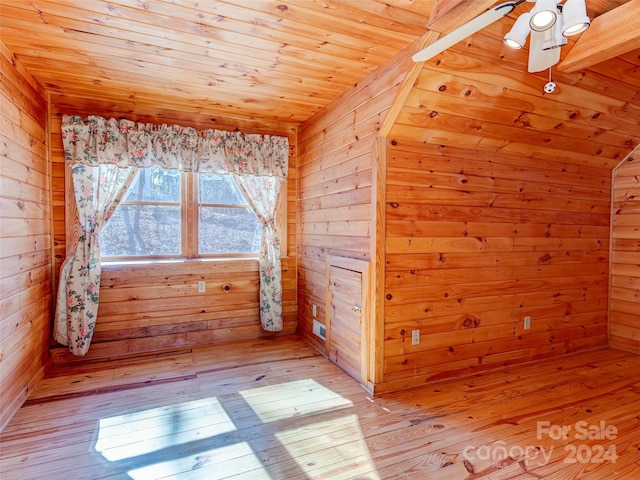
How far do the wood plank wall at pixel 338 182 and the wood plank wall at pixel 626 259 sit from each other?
9.69 feet

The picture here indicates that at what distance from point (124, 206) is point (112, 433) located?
2057 mm

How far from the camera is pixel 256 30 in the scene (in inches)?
78.5

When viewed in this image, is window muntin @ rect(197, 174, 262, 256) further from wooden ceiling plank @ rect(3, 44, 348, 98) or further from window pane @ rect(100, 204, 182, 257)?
wooden ceiling plank @ rect(3, 44, 348, 98)

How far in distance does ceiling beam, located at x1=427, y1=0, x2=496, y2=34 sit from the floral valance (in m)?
2.09

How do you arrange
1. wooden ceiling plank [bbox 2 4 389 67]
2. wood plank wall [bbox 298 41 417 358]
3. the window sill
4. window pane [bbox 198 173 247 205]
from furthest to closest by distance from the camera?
window pane [bbox 198 173 247 205]
the window sill
wood plank wall [bbox 298 41 417 358]
wooden ceiling plank [bbox 2 4 389 67]

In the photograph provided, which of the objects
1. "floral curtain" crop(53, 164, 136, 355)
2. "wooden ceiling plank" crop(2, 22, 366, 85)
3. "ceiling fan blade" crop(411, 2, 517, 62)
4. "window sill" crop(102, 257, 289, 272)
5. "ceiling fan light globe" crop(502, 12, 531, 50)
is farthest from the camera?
"window sill" crop(102, 257, 289, 272)

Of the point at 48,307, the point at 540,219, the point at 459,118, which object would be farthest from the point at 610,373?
the point at 48,307

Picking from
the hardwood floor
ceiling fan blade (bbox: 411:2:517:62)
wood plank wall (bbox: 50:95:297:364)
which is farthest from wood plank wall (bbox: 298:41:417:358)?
the hardwood floor

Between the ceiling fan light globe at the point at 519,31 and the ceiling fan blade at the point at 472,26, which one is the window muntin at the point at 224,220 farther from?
the ceiling fan light globe at the point at 519,31

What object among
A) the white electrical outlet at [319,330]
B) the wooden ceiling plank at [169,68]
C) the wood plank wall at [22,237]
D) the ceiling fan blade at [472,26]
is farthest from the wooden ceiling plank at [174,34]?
the white electrical outlet at [319,330]

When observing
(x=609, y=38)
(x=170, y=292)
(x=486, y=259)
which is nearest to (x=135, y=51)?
(x=170, y=292)

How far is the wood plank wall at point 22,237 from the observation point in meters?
2.12

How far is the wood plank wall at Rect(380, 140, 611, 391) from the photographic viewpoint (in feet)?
8.41

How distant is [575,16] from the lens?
1453 mm
